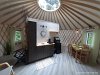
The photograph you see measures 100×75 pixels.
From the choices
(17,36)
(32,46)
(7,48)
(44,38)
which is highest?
(17,36)

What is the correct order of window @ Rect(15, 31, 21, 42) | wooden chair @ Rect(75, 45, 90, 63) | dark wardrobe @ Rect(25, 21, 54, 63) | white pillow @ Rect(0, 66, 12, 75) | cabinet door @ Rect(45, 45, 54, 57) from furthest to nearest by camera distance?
window @ Rect(15, 31, 21, 42) → cabinet door @ Rect(45, 45, 54, 57) → wooden chair @ Rect(75, 45, 90, 63) → dark wardrobe @ Rect(25, 21, 54, 63) → white pillow @ Rect(0, 66, 12, 75)

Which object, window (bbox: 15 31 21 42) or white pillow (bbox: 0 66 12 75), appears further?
window (bbox: 15 31 21 42)

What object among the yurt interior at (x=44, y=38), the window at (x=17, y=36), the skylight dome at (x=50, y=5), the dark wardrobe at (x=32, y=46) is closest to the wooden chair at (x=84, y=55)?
the yurt interior at (x=44, y=38)

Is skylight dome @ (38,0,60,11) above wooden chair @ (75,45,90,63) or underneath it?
above

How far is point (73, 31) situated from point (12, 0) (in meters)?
4.26

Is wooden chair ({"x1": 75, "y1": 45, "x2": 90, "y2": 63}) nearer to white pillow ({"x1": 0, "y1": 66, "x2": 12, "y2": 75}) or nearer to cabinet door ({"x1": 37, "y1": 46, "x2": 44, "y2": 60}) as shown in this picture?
cabinet door ({"x1": 37, "y1": 46, "x2": 44, "y2": 60})

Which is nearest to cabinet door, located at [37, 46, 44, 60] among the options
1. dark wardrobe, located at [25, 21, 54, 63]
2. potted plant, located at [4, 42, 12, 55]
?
dark wardrobe, located at [25, 21, 54, 63]

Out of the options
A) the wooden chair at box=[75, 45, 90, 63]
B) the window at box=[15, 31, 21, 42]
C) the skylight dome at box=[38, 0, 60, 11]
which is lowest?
the wooden chair at box=[75, 45, 90, 63]

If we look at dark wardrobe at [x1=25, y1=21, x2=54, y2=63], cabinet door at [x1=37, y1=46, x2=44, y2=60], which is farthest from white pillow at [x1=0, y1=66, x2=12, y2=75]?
cabinet door at [x1=37, y1=46, x2=44, y2=60]

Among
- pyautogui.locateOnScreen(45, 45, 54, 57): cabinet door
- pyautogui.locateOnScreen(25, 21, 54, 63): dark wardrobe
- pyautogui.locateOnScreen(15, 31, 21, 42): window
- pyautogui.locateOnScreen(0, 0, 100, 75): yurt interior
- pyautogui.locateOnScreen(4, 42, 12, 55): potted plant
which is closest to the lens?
pyautogui.locateOnScreen(0, 0, 100, 75): yurt interior

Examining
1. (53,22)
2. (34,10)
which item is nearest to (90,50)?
(53,22)

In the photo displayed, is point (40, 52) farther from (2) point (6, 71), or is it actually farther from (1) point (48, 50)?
(2) point (6, 71)

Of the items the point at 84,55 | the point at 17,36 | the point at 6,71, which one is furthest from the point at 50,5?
the point at 6,71

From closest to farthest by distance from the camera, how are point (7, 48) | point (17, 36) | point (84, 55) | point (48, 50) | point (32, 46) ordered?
point (32, 46) < point (84, 55) < point (7, 48) < point (48, 50) < point (17, 36)
